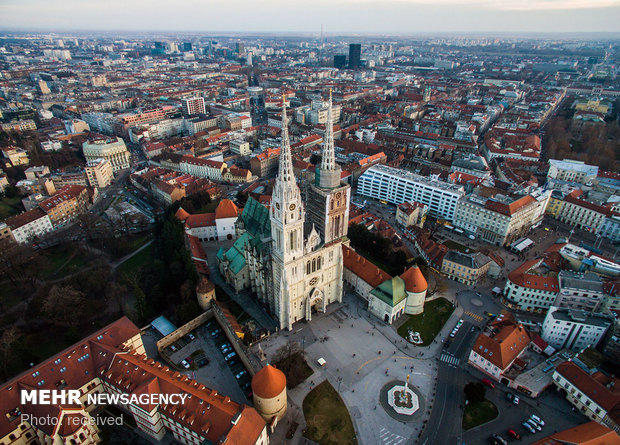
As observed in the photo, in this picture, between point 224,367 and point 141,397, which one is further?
point 224,367

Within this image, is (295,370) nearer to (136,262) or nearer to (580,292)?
(136,262)

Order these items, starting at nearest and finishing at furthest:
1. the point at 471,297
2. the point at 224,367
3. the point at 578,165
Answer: the point at 224,367
the point at 471,297
the point at 578,165

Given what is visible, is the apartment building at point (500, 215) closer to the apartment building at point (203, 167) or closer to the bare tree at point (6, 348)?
the apartment building at point (203, 167)

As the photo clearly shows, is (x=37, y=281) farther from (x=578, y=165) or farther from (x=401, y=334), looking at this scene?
(x=578, y=165)

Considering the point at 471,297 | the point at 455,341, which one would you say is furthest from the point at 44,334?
the point at 471,297

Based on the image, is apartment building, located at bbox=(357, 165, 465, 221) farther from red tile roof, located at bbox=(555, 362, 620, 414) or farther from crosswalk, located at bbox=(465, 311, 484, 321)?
red tile roof, located at bbox=(555, 362, 620, 414)

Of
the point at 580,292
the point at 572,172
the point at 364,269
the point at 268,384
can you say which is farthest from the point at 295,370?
the point at 572,172
